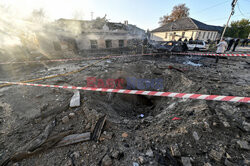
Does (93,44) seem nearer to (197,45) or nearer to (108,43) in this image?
(108,43)

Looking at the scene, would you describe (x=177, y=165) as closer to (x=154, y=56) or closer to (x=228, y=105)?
(x=228, y=105)

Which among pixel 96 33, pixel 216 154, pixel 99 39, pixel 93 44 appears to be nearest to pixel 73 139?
pixel 216 154

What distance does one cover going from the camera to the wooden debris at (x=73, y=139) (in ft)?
6.23

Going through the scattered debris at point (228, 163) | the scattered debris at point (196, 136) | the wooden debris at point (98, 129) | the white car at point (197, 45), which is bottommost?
the wooden debris at point (98, 129)

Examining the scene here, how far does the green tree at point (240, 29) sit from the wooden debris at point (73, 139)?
42983 millimetres

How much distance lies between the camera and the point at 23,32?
8.97 meters

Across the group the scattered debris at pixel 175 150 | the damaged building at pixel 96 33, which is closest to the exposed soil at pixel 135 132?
the scattered debris at pixel 175 150

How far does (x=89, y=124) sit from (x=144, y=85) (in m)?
3.52

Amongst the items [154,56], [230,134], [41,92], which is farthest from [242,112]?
[154,56]

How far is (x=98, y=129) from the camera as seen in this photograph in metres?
2.17

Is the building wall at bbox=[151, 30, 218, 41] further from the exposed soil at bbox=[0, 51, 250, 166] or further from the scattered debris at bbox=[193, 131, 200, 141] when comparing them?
the scattered debris at bbox=[193, 131, 200, 141]

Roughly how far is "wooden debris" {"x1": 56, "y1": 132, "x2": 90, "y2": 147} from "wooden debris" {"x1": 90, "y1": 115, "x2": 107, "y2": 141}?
0.11 meters

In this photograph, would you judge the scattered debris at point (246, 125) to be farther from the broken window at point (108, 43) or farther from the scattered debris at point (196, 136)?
the broken window at point (108, 43)

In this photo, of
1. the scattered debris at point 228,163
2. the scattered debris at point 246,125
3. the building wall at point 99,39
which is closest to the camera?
the scattered debris at point 228,163
